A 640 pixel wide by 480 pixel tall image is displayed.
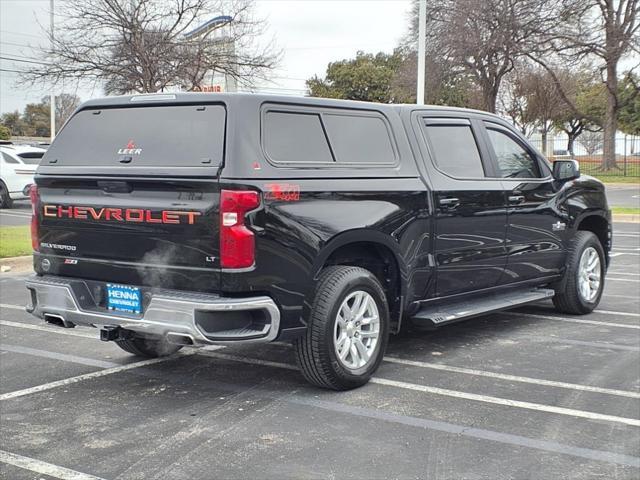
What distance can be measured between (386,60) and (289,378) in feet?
210

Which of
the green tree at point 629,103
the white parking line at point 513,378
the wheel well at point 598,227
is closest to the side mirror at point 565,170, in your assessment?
the wheel well at point 598,227

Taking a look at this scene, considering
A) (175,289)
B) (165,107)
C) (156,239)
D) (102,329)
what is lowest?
(102,329)

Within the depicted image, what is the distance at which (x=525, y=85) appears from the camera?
2195 inches

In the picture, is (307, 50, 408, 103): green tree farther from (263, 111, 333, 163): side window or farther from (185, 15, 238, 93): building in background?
(263, 111, 333, 163): side window

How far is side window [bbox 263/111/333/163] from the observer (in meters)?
4.69

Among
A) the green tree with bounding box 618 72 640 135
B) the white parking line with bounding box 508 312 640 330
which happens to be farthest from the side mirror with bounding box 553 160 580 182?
the green tree with bounding box 618 72 640 135

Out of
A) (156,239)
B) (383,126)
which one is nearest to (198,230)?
(156,239)

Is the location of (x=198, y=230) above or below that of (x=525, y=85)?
below

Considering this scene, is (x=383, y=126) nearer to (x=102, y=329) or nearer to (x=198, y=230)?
(x=198, y=230)

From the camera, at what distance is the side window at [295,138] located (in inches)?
185

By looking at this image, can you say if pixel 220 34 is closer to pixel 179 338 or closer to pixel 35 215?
pixel 35 215

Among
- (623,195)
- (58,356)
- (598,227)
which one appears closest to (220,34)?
(623,195)

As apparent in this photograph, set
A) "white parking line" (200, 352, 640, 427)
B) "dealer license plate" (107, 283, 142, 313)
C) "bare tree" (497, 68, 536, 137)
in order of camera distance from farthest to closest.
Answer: "bare tree" (497, 68, 536, 137) → "dealer license plate" (107, 283, 142, 313) → "white parking line" (200, 352, 640, 427)

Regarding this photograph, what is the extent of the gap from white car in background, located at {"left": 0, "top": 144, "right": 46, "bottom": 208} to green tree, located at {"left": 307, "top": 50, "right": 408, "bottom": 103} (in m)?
43.0
